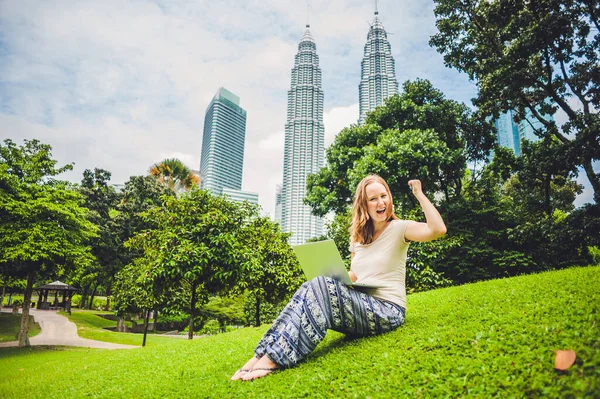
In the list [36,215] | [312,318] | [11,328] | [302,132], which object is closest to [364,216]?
[312,318]

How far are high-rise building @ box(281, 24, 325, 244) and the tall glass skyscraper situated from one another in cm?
2894

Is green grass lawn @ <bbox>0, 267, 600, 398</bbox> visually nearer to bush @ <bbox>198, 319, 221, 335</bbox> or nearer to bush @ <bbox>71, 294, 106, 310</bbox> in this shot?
bush @ <bbox>198, 319, 221, 335</bbox>

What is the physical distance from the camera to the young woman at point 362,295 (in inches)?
113

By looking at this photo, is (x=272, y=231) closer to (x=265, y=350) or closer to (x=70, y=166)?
(x=265, y=350)

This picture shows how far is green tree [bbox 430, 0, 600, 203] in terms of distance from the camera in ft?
32.4

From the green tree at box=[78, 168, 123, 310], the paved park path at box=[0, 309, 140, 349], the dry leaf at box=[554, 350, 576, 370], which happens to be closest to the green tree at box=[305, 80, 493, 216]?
the dry leaf at box=[554, 350, 576, 370]

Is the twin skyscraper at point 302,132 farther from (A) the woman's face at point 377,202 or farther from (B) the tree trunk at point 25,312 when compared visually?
(A) the woman's face at point 377,202

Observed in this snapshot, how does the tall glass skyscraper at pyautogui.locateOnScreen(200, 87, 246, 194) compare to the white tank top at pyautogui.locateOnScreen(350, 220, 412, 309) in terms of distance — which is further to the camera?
the tall glass skyscraper at pyautogui.locateOnScreen(200, 87, 246, 194)

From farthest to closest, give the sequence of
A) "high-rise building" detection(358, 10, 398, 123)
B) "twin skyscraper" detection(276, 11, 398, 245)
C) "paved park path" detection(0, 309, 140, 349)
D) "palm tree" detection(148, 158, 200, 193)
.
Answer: "twin skyscraper" detection(276, 11, 398, 245) < "high-rise building" detection(358, 10, 398, 123) < "palm tree" detection(148, 158, 200, 193) < "paved park path" detection(0, 309, 140, 349)

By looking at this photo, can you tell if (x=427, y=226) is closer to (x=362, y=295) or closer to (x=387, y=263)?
(x=387, y=263)

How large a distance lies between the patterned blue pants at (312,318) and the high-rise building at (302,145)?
6423cm

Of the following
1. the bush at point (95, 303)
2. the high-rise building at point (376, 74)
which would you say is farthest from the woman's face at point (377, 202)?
the bush at point (95, 303)

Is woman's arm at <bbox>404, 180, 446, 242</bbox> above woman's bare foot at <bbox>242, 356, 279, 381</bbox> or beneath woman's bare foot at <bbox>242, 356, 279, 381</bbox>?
above

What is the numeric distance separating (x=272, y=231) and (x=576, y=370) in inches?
401
